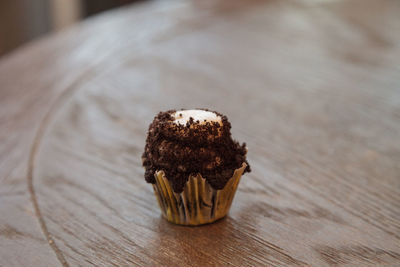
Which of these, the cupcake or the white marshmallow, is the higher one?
the white marshmallow

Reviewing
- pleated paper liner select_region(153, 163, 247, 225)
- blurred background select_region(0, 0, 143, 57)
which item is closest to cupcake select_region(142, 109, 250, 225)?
pleated paper liner select_region(153, 163, 247, 225)

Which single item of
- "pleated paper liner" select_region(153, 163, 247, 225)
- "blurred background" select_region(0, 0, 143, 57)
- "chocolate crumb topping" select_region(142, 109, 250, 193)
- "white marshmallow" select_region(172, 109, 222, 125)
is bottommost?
"pleated paper liner" select_region(153, 163, 247, 225)

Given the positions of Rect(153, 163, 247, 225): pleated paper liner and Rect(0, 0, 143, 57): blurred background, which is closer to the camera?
Rect(153, 163, 247, 225): pleated paper liner

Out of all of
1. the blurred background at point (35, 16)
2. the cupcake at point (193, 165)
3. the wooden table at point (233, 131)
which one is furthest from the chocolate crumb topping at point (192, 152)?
the blurred background at point (35, 16)

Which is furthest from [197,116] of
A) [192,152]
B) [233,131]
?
[233,131]

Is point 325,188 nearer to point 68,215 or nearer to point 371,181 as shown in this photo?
point 371,181

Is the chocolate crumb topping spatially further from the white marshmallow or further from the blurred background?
the blurred background

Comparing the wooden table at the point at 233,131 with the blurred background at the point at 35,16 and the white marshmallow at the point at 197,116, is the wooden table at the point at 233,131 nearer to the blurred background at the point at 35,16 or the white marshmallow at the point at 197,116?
the white marshmallow at the point at 197,116
